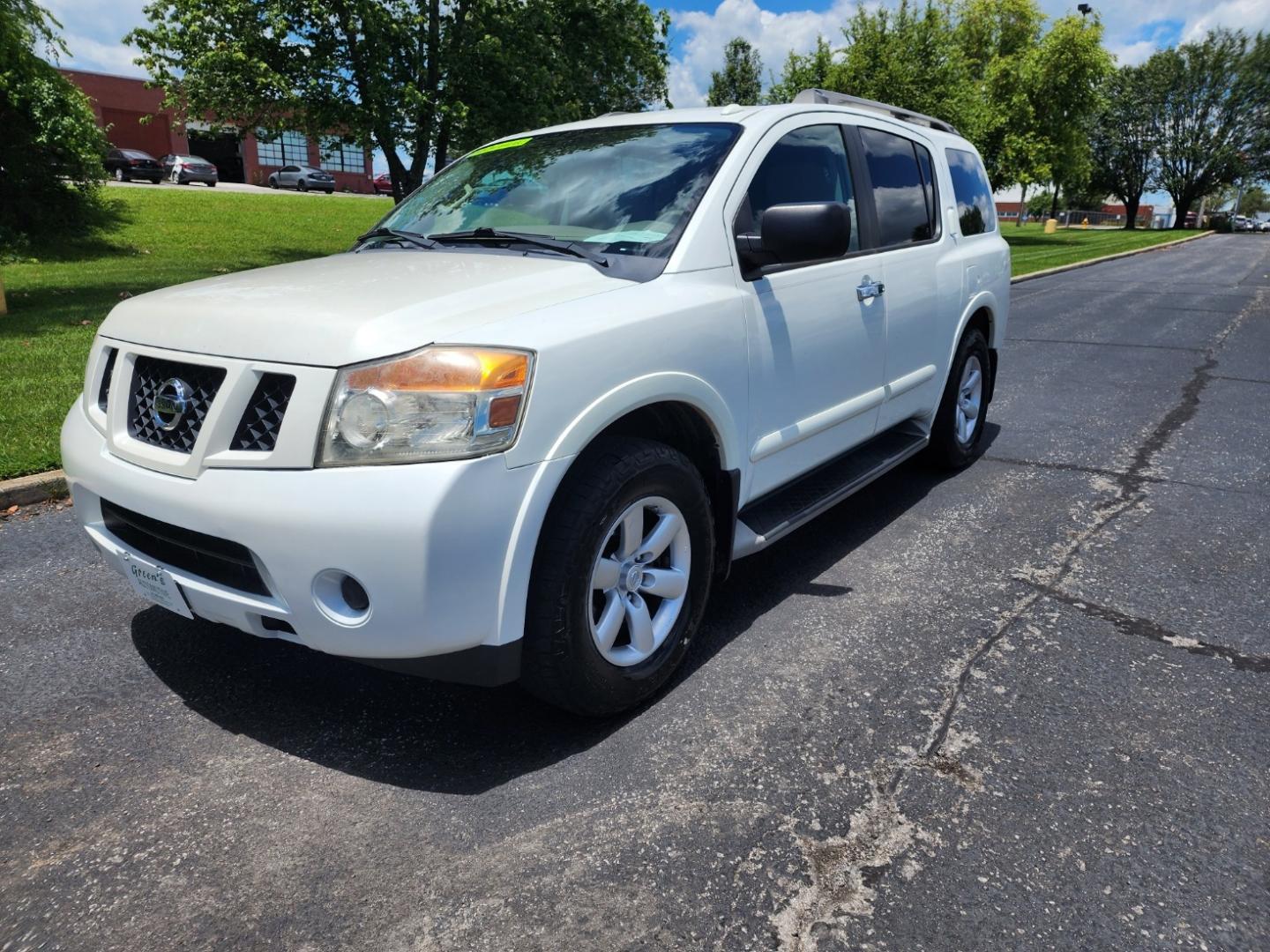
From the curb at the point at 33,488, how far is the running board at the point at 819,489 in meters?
3.54

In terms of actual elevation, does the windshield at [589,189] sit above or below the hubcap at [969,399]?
above

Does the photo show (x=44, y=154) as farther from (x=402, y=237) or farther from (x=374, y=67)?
(x=402, y=237)

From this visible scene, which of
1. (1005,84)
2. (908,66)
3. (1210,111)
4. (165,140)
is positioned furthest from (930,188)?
(1210,111)

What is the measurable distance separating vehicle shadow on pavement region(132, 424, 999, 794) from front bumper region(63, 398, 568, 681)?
39 cm

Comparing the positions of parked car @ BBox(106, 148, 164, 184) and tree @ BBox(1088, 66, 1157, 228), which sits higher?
tree @ BBox(1088, 66, 1157, 228)

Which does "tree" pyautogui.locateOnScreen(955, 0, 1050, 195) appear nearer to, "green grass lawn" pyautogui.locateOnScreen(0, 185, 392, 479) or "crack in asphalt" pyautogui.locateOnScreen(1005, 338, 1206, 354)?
"green grass lawn" pyautogui.locateOnScreen(0, 185, 392, 479)

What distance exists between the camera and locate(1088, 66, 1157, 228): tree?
68.4m

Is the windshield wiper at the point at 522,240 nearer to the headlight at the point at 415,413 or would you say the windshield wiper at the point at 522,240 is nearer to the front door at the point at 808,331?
the front door at the point at 808,331

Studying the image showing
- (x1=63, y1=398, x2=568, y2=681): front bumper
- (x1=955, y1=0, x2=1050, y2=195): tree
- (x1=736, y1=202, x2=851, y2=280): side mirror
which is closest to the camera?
(x1=63, y1=398, x2=568, y2=681): front bumper

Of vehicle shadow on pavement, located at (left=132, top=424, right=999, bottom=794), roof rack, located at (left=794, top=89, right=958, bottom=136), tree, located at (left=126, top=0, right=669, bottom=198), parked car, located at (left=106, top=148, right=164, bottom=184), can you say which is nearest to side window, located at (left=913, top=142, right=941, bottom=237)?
roof rack, located at (left=794, top=89, right=958, bottom=136)

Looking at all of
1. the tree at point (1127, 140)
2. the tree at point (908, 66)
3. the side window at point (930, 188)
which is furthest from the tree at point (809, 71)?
the tree at point (1127, 140)

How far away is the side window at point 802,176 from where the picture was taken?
3338 millimetres

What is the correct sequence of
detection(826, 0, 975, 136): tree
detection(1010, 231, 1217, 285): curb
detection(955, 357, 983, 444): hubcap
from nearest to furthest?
detection(955, 357, 983, 444): hubcap, detection(1010, 231, 1217, 285): curb, detection(826, 0, 975, 136): tree

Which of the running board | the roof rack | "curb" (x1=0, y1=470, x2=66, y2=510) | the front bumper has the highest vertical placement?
the roof rack
